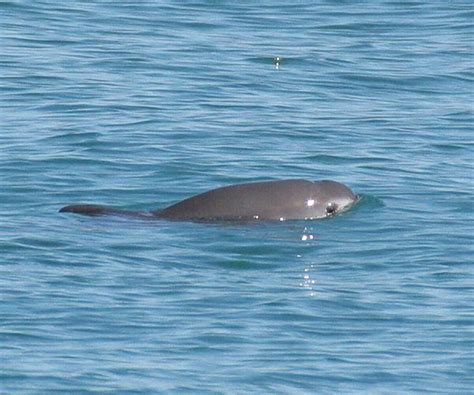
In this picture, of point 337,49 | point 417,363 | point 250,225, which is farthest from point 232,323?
point 337,49

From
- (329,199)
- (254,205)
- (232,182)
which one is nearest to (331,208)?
(329,199)

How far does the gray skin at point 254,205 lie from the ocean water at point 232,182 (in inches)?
6.7

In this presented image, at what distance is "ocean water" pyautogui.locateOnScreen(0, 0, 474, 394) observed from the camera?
11.5 m

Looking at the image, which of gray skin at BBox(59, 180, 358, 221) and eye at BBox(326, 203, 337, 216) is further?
eye at BBox(326, 203, 337, 216)

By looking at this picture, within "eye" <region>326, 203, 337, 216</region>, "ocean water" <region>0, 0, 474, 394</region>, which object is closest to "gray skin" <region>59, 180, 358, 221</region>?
"eye" <region>326, 203, 337, 216</region>

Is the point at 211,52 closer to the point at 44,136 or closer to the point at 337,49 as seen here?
the point at 337,49

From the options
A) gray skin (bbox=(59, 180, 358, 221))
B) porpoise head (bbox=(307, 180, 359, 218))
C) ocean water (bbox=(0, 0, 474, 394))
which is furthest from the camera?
porpoise head (bbox=(307, 180, 359, 218))

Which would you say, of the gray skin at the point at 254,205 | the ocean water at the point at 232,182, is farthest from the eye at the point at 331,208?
the ocean water at the point at 232,182

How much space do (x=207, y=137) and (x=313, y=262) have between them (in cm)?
556

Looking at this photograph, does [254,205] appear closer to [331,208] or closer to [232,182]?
[331,208]

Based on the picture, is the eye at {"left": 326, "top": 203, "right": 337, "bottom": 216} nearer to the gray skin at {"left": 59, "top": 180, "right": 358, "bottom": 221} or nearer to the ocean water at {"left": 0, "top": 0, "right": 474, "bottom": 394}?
the gray skin at {"left": 59, "top": 180, "right": 358, "bottom": 221}

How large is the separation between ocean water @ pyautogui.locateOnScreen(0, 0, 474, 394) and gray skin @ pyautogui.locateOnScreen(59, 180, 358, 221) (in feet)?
0.56

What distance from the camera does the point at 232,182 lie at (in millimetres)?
17344

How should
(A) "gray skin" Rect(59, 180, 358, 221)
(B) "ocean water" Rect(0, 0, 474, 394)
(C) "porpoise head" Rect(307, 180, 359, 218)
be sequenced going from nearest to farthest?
1. (B) "ocean water" Rect(0, 0, 474, 394)
2. (A) "gray skin" Rect(59, 180, 358, 221)
3. (C) "porpoise head" Rect(307, 180, 359, 218)
